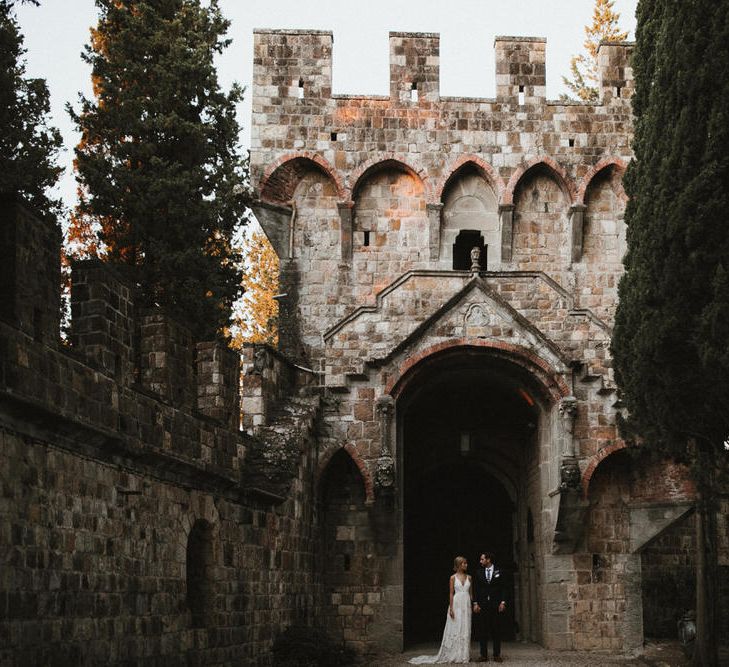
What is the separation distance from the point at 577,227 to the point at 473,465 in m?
4.86

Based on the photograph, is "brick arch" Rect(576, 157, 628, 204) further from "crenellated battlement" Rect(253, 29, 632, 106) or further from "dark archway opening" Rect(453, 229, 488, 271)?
"dark archway opening" Rect(453, 229, 488, 271)

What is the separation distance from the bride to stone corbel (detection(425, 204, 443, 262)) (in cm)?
713

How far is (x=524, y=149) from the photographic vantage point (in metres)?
23.0

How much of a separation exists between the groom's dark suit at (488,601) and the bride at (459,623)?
0.89ft

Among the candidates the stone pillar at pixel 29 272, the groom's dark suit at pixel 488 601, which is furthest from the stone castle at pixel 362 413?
the groom's dark suit at pixel 488 601

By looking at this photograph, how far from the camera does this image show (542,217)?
910 inches

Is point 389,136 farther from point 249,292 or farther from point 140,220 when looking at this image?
point 249,292

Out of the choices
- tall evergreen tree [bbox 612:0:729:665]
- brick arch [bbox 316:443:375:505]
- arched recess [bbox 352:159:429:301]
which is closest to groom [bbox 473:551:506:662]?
brick arch [bbox 316:443:375:505]

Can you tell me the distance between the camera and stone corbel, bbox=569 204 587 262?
22.8m

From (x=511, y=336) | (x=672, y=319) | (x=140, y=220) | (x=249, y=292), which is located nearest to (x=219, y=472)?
(x=672, y=319)

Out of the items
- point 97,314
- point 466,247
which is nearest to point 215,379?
point 97,314

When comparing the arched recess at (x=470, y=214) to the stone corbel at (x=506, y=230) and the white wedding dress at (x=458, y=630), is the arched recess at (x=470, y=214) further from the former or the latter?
the white wedding dress at (x=458, y=630)

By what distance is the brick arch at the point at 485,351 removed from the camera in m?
18.9

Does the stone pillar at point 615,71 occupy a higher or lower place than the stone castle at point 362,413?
higher
